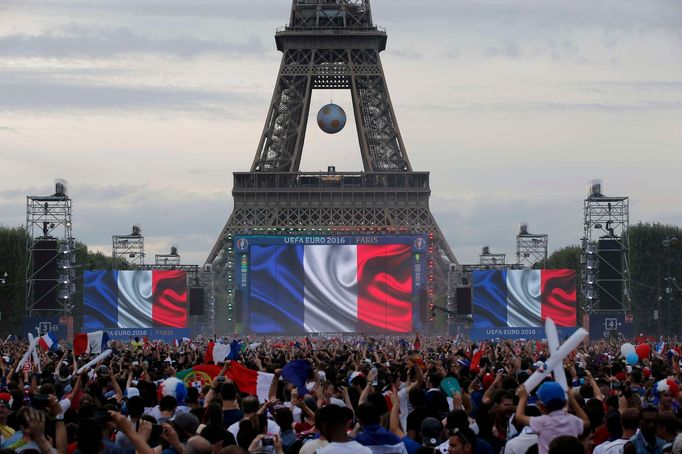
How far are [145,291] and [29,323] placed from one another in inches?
419

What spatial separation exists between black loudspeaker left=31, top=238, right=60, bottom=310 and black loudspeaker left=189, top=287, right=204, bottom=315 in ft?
40.9

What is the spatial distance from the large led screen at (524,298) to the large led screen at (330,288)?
7.09 meters

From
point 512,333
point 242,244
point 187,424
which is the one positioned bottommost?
point 187,424

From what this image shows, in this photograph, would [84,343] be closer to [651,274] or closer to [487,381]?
[487,381]

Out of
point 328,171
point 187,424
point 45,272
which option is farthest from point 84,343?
point 328,171

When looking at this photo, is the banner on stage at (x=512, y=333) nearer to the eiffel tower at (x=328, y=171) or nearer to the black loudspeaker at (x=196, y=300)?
the black loudspeaker at (x=196, y=300)

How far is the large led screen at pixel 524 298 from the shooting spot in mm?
70000

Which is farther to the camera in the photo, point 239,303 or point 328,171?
point 328,171

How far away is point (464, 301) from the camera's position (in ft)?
239

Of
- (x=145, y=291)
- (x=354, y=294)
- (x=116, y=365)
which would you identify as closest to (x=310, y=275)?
(x=354, y=294)

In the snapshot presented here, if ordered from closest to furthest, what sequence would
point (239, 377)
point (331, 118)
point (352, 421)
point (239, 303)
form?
point (352, 421) → point (239, 377) → point (239, 303) → point (331, 118)

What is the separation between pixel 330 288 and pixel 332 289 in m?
0.14

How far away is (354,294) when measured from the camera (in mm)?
77125

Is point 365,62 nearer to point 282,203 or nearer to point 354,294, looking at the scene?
point 282,203
